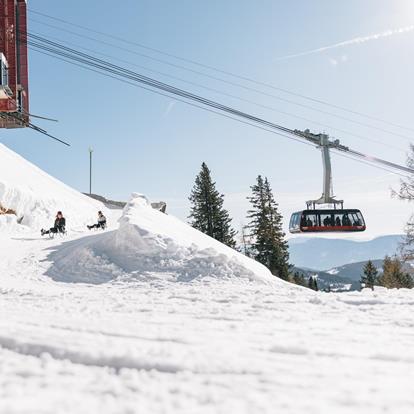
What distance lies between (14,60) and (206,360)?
23190 mm

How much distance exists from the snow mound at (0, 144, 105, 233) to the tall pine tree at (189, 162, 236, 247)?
11385 mm

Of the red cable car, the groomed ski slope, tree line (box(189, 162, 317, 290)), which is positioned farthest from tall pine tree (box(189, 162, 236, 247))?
the groomed ski slope

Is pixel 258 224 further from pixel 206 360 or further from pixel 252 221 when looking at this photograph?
pixel 206 360

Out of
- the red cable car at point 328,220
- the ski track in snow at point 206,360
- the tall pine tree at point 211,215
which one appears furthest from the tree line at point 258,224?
the ski track in snow at point 206,360

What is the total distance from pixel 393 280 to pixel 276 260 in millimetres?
16033

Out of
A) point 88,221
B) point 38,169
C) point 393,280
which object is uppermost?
point 38,169

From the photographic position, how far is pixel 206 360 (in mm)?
3260

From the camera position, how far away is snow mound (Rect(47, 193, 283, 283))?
41.6 ft

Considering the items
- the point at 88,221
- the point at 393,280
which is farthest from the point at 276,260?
the point at 88,221

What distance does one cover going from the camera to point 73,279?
42.7ft

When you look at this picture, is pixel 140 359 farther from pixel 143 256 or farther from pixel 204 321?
pixel 143 256

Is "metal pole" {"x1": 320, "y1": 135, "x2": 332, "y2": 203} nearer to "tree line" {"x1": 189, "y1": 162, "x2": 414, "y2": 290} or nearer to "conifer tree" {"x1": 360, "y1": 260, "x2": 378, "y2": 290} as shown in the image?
"tree line" {"x1": 189, "y1": 162, "x2": 414, "y2": 290}

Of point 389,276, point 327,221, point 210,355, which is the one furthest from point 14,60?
point 389,276

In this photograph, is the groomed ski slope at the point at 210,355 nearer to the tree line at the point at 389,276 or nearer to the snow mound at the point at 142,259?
the snow mound at the point at 142,259
